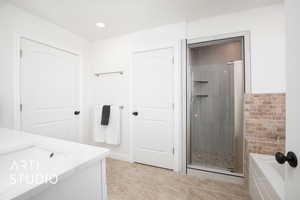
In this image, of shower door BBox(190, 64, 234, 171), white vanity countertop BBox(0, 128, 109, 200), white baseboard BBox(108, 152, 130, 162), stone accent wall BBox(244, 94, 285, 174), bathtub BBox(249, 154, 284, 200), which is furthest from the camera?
white baseboard BBox(108, 152, 130, 162)

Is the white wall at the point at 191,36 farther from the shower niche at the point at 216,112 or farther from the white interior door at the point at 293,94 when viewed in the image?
the white interior door at the point at 293,94

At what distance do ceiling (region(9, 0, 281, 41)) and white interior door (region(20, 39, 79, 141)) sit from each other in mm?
481

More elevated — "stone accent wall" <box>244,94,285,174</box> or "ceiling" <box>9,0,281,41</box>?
"ceiling" <box>9,0,281,41</box>

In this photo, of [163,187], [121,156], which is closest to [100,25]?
[121,156]

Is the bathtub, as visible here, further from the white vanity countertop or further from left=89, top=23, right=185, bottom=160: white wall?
the white vanity countertop

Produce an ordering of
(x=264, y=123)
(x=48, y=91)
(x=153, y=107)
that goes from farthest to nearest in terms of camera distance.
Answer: (x=153, y=107), (x=48, y=91), (x=264, y=123)

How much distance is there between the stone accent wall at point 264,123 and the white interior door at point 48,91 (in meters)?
2.72

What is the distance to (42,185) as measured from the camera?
1.66ft

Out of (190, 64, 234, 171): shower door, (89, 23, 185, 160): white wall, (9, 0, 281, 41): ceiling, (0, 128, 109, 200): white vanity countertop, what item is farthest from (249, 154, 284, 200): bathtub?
(9, 0, 281, 41): ceiling

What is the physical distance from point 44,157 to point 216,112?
237 centimetres

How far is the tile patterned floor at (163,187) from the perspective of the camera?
159 centimetres

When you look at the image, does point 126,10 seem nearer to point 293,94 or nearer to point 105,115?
point 105,115

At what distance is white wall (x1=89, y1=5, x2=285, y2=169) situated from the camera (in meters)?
1.75

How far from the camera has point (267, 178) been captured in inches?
42.8
